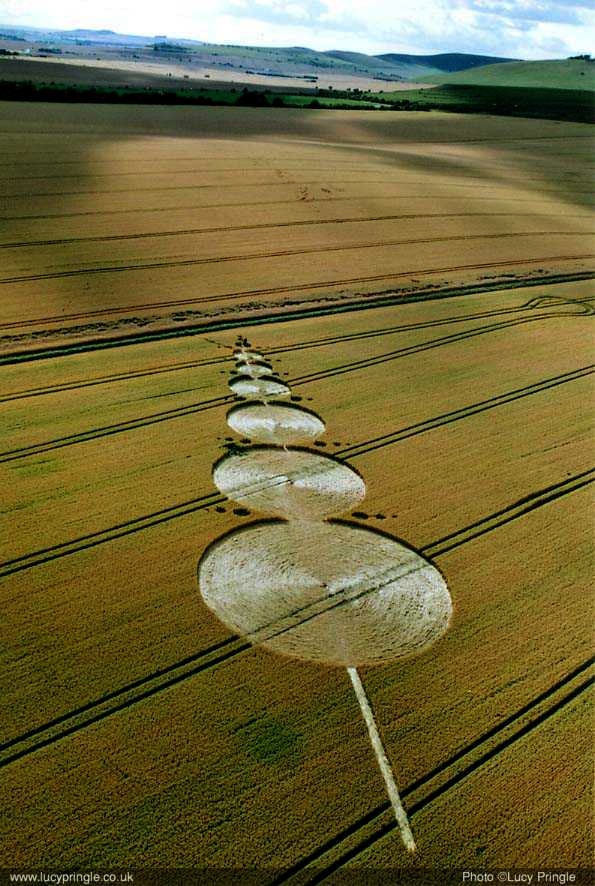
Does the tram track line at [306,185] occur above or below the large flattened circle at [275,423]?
above

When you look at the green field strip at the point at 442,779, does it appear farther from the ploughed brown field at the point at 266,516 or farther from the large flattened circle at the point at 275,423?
the large flattened circle at the point at 275,423

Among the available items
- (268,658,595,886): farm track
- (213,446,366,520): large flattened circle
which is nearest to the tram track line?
(213,446,366,520): large flattened circle

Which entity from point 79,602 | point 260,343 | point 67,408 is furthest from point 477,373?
point 79,602

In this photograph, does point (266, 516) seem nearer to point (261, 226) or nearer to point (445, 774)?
point (445, 774)

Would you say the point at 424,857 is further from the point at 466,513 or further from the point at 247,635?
the point at 466,513

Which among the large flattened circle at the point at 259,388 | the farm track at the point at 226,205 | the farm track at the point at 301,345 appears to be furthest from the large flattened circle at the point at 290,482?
the farm track at the point at 226,205

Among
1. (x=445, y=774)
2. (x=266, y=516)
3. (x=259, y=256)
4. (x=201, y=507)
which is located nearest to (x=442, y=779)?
(x=445, y=774)
